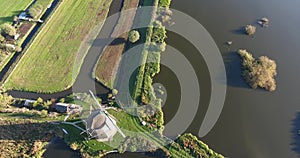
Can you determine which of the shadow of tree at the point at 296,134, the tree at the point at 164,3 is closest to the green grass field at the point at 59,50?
the tree at the point at 164,3

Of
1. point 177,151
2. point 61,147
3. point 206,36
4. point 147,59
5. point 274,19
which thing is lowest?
point 61,147

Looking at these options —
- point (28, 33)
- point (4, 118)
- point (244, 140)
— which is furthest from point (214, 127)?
point (28, 33)

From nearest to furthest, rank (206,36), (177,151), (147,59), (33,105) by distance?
1. (177,151)
2. (33,105)
3. (147,59)
4. (206,36)

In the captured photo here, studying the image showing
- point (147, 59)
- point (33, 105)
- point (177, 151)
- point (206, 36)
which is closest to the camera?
point (177, 151)

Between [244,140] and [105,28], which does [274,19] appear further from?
[105,28]

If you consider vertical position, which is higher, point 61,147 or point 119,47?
point 119,47

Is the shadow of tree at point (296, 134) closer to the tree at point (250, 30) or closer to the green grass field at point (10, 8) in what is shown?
the tree at point (250, 30)

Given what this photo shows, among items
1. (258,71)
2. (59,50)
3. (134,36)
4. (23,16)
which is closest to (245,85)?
(258,71)

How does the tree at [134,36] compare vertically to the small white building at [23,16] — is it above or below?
above

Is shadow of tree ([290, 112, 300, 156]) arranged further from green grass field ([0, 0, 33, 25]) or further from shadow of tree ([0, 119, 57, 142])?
green grass field ([0, 0, 33, 25])
